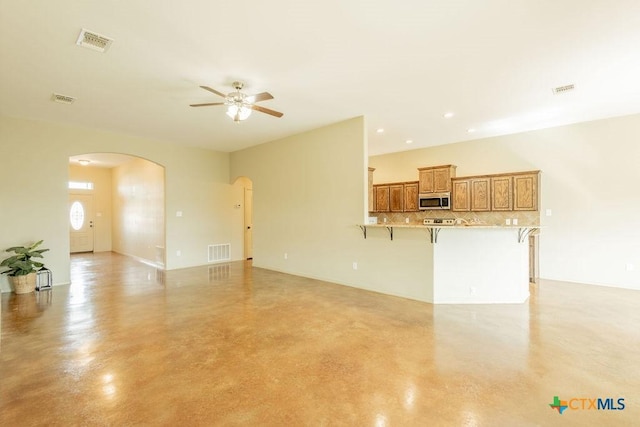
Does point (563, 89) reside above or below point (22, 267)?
above

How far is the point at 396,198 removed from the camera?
797 cm

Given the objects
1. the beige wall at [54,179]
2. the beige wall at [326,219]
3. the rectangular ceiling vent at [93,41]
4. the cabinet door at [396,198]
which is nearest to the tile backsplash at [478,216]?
the cabinet door at [396,198]

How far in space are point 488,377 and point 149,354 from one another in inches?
121

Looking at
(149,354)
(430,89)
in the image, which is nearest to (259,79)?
(430,89)

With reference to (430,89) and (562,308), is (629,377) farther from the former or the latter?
(430,89)

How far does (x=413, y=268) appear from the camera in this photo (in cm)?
464

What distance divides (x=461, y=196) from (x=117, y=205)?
1114cm

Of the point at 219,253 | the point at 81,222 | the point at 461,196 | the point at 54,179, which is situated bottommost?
the point at 219,253

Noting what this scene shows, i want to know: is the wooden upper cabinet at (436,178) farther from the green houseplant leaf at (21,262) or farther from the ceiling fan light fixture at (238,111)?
the green houseplant leaf at (21,262)

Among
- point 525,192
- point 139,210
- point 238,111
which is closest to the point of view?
point 238,111

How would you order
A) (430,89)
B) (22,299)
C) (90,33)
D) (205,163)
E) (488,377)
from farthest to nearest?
(205,163) < (22,299) < (430,89) < (90,33) < (488,377)

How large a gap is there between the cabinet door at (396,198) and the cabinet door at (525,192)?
2.57 metres

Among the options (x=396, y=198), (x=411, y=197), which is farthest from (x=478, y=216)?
(x=396, y=198)

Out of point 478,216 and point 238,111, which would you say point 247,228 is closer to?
point 238,111
